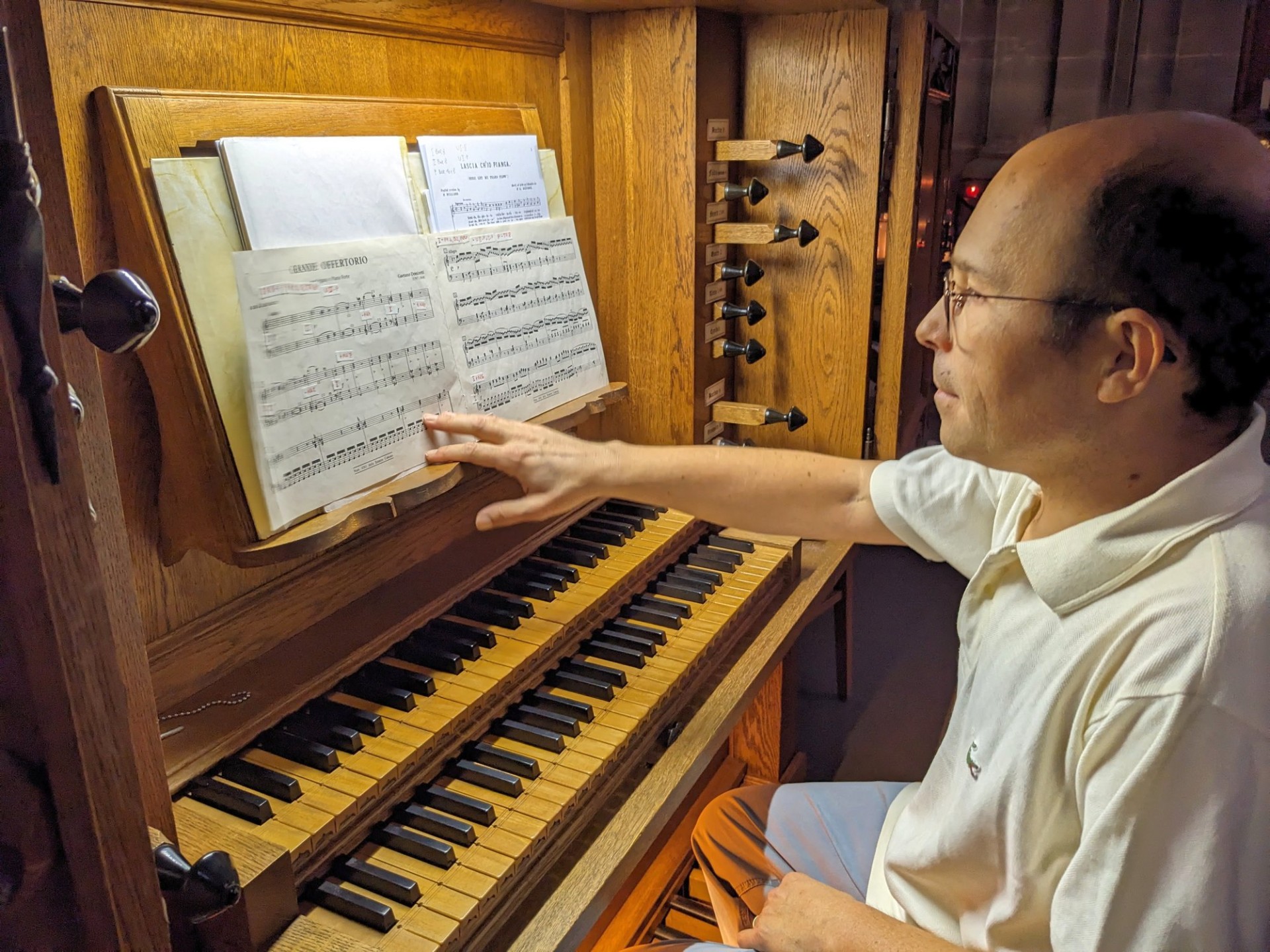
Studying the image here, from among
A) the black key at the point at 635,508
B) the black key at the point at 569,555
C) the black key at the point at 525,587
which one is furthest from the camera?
the black key at the point at 635,508

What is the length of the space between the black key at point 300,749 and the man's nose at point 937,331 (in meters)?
0.98

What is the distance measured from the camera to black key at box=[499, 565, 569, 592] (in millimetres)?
1852

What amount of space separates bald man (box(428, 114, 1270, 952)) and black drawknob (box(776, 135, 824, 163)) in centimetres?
119

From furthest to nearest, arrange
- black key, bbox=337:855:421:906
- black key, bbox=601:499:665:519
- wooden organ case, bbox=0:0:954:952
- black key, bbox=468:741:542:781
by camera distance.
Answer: black key, bbox=601:499:665:519, black key, bbox=468:741:542:781, black key, bbox=337:855:421:906, wooden organ case, bbox=0:0:954:952

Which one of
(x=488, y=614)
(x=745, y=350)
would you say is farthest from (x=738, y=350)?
(x=488, y=614)

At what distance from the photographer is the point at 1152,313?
1089 mm

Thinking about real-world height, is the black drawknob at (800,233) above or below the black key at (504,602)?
above

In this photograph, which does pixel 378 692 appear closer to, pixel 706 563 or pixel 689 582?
pixel 689 582

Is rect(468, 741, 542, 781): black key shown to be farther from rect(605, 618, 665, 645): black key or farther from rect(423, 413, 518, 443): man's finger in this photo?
rect(423, 413, 518, 443): man's finger

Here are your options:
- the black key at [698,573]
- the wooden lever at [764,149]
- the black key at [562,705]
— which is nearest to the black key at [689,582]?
the black key at [698,573]

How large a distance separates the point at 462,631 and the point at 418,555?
0.27m

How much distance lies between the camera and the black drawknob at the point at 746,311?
2518mm

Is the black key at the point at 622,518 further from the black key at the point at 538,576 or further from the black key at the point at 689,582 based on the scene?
the black key at the point at 538,576

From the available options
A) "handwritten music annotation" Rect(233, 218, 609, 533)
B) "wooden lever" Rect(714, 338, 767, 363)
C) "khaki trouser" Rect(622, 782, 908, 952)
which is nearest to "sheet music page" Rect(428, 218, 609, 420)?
"handwritten music annotation" Rect(233, 218, 609, 533)
